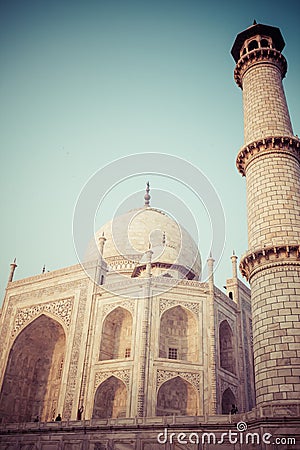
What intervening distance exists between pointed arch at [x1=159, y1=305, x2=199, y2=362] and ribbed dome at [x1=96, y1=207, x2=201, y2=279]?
4.39 meters

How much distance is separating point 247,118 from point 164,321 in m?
9.72

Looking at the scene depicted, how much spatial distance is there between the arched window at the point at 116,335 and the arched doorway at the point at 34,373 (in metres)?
3.29

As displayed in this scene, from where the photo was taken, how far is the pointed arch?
17.9m

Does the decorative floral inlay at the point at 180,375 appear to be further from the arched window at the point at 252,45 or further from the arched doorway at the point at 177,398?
the arched window at the point at 252,45

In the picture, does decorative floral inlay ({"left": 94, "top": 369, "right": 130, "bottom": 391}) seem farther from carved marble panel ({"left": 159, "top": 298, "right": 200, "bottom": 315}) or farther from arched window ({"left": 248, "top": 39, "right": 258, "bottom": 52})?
arched window ({"left": 248, "top": 39, "right": 258, "bottom": 52})

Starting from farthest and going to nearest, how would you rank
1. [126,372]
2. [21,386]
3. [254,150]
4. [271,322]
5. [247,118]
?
[21,386]
[126,372]
[247,118]
[254,150]
[271,322]

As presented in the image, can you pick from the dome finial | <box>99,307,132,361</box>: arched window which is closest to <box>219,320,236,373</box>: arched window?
<box>99,307,132,361</box>: arched window

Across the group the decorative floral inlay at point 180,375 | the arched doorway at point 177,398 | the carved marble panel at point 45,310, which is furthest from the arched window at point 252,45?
the carved marble panel at point 45,310

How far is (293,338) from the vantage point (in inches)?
340

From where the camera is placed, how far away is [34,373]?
2117cm

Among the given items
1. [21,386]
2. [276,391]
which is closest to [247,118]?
[276,391]

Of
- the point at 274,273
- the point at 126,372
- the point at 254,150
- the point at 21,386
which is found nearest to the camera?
the point at 274,273

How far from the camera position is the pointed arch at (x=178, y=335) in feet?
58.6

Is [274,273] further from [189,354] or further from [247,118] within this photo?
[189,354]
